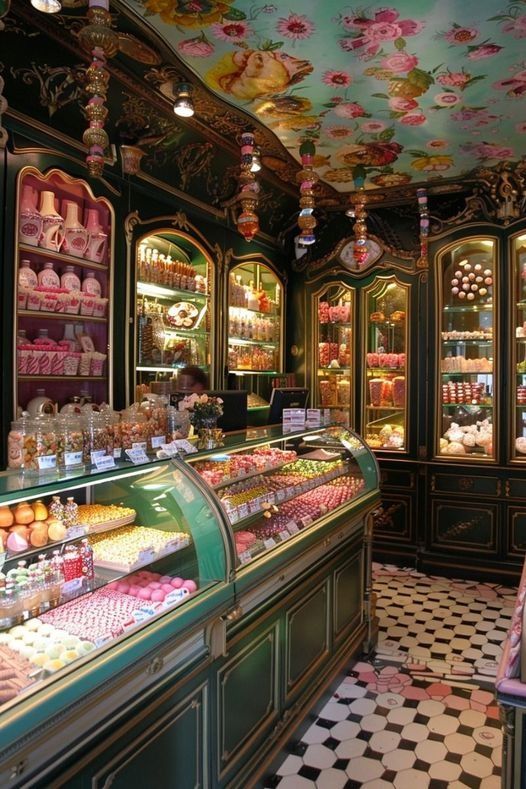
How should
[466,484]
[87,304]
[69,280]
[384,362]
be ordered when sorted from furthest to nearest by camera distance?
[384,362] < [466,484] < [87,304] < [69,280]

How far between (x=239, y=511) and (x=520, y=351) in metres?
4.11

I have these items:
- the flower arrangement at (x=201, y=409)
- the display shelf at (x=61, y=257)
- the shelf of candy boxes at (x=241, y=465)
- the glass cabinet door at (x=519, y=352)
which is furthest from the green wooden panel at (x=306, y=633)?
the glass cabinet door at (x=519, y=352)

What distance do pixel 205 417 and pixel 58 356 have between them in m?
1.18

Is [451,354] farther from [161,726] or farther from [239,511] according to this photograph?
[161,726]

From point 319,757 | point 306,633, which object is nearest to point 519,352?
point 306,633

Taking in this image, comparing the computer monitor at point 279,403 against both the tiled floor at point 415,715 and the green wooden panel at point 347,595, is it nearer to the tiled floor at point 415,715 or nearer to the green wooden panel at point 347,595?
the green wooden panel at point 347,595

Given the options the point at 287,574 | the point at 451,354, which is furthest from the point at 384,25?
the point at 451,354

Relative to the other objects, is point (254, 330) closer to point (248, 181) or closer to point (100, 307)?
point (100, 307)

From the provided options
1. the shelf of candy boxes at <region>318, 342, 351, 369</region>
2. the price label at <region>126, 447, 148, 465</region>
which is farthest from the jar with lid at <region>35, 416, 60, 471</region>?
the shelf of candy boxes at <region>318, 342, 351, 369</region>

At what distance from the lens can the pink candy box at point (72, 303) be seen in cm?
375

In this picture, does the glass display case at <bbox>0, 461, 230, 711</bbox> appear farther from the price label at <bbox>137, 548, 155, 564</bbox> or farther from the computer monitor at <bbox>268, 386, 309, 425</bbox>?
the computer monitor at <bbox>268, 386, 309, 425</bbox>

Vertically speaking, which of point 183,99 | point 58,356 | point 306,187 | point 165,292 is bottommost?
point 58,356

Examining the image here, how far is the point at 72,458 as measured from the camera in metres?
2.25

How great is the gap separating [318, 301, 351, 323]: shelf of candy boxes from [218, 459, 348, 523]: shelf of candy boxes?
2.68 meters
